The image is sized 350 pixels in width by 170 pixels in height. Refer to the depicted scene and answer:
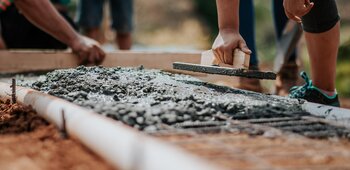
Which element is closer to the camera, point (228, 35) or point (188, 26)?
point (228, 35)

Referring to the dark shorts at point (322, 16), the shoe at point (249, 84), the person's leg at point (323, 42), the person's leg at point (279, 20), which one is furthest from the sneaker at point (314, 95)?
the person's leg at point (279, 20)

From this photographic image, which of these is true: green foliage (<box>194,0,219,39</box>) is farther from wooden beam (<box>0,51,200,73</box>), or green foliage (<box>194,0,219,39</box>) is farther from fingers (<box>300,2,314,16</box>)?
fingers (<box>300,2,314,16</box>)

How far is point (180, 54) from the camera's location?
148 inches

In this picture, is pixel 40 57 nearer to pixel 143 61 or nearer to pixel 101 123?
pixel 143 61

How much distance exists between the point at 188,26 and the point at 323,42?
43.3 feet

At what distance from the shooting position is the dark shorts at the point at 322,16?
2.59m

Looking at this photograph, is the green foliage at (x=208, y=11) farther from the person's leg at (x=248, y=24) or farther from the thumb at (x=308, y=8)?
the thumb at (x=308, y=8)

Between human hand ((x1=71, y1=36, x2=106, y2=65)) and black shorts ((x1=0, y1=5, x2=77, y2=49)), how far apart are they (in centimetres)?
111

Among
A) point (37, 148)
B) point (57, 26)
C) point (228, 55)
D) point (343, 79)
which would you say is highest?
point (57, 26)

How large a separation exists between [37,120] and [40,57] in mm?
2029

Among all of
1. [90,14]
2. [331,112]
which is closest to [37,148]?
[331,112]

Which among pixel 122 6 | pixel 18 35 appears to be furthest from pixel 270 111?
pixel 122 6

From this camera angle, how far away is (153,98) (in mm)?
1985

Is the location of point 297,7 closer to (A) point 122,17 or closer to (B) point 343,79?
(A) point 122,17
